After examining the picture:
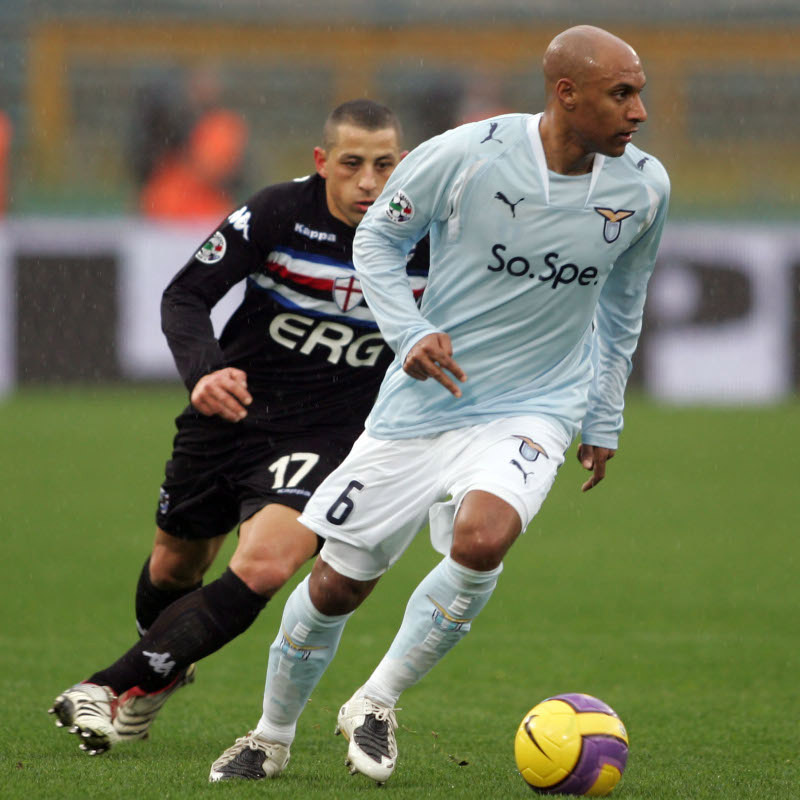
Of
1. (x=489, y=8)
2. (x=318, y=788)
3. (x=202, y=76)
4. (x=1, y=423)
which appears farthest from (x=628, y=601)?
(x=489, y=8)

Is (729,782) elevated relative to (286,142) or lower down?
elevated

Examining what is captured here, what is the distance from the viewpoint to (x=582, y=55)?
14.6ft

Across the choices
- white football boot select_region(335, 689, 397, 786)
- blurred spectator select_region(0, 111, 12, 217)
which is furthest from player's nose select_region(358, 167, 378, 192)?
blurred spectator select_region(0, 111, 12, 217)

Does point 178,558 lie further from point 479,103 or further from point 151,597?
point 479,103

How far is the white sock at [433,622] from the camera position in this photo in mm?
4461

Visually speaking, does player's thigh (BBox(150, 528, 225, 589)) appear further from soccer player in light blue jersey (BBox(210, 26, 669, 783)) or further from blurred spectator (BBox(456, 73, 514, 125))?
blurred spectator (BBox(456, 73, 514, 125))

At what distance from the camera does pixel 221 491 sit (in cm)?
535

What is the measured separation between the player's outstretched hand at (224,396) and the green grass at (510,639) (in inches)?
42.1

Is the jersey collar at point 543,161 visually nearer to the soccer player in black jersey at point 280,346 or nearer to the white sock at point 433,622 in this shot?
the soccer player in black jersey at point 280,346

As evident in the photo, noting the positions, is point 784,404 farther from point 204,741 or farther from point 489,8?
point 204,741

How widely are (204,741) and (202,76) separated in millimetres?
13019

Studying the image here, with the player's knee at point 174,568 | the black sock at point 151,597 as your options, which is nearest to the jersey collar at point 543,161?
the player's knee at point 174,568

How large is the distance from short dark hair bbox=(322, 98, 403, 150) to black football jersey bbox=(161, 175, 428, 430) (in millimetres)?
182

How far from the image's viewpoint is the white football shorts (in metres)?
4.53
